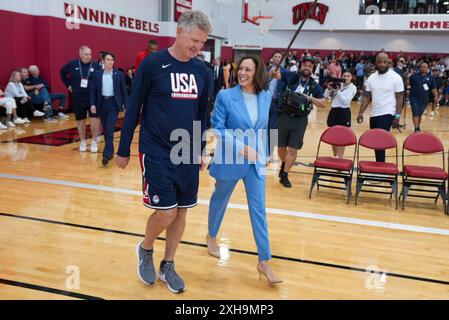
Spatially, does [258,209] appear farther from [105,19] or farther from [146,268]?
[105,19]

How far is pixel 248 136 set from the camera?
10.7 ft

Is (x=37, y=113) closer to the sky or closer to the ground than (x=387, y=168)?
closer to the sky

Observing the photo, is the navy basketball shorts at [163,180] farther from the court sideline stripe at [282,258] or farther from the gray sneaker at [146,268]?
the court sideline stripe at [282,258]

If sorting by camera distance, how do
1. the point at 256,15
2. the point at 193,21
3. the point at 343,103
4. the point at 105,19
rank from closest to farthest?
the point at 193,21, the point at 343,103, the point at 105,19, the point at 256,15

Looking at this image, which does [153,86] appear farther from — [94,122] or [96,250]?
[94,122]

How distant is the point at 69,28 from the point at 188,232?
1050 cm

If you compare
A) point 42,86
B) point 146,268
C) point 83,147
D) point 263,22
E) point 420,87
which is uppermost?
point 263,22

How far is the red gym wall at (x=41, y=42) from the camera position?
11.3 metres

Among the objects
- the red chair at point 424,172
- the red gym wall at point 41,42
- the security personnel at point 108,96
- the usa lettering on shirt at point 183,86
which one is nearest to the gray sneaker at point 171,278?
the usa lettering on shirt at point 183,86

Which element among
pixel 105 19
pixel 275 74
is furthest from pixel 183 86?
pixel 105 19

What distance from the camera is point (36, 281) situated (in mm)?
3186

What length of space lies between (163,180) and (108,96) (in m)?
4.52

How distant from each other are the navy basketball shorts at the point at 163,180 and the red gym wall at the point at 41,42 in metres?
9.95
